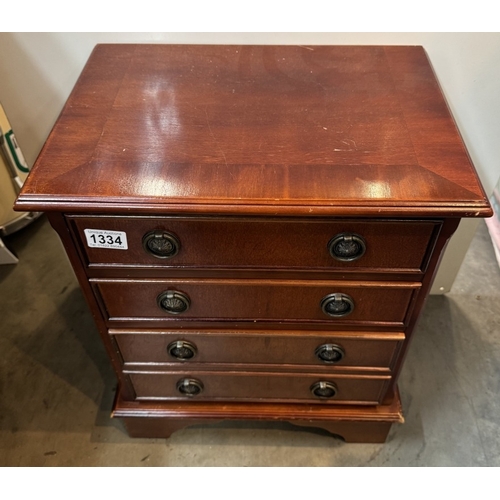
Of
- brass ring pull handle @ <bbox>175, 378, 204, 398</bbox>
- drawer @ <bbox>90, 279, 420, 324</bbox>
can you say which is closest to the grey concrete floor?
brass ring pull handle @ <bbox>175, 378, 204, 398</bbox>

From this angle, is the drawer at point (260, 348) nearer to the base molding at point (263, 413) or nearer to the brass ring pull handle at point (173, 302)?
the brass ring pull handle at point (173, 302)

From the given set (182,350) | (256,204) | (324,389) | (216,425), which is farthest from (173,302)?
(216,425)

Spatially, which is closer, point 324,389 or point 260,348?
point 260,348

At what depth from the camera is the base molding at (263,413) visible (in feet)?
3.98

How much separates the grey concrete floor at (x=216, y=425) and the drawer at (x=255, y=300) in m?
0.53

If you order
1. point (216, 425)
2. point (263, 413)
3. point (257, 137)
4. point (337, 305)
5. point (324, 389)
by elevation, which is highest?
point (257, 137)

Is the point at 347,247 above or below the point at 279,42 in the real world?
below

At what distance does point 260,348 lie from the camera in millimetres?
1052

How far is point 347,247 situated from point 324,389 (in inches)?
18.9

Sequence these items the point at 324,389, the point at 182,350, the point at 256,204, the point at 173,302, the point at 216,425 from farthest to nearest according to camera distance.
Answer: the point at 216,425, the point at 324,389, the point at 182,350, the point at 173,302, the point at 256,204

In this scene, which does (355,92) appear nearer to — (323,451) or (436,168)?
(436,168)

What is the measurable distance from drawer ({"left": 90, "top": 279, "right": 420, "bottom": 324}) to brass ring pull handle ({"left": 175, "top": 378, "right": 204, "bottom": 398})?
9.5 inches

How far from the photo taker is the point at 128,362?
1.11 m

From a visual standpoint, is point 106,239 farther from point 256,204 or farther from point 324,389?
point 324,389
